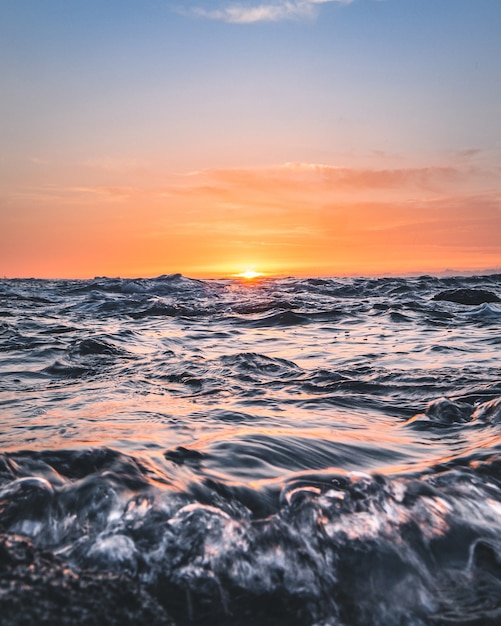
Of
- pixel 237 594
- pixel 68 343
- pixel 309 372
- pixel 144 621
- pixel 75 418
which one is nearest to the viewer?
pixel 144 621

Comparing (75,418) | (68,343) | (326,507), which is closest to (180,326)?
(68,343)

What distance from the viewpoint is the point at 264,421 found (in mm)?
3779

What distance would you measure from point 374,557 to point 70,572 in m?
1.14

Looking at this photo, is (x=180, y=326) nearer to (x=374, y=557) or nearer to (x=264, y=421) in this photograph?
(x=264, y=421)

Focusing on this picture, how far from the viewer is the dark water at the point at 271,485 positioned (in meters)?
1.80

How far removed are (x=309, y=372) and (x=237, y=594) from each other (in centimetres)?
415

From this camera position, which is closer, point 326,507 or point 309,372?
point 326,507

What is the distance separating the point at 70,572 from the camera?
1.76 metres

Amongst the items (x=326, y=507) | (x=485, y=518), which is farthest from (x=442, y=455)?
(x=326, y=507)

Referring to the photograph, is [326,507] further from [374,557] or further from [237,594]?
[237,594]

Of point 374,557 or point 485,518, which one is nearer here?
point 374,557

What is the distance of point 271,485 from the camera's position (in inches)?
98.0

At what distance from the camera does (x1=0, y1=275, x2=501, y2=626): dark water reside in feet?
5.90

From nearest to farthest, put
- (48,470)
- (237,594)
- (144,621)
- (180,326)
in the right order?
(144,621) < (237,594) < (48,470) < (180,326)
